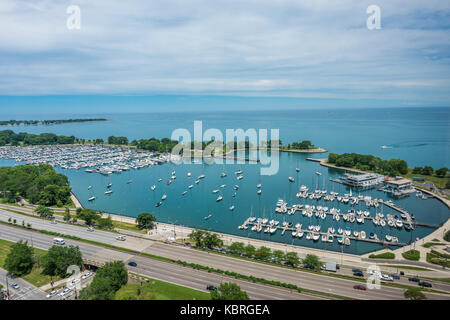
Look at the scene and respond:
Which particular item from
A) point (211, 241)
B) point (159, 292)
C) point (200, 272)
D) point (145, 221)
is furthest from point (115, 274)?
point (145, 221)

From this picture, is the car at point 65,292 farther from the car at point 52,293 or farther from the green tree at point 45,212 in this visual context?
the green tree at point 45,212

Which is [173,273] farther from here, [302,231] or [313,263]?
[302,231]

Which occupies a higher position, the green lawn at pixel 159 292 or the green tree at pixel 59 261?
the green tree at pixel 59 261

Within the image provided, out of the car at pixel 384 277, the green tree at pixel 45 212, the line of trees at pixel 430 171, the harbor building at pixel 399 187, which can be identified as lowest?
the car at pixel 384 277

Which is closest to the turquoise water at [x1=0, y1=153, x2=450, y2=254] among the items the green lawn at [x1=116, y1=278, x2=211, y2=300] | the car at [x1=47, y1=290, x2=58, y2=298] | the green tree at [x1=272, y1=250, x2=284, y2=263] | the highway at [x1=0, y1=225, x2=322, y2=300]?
the green tree at [x1=272, y1=250, x2=284, y2=263]

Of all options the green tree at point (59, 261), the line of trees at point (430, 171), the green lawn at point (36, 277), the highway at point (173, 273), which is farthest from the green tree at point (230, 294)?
the line of trees at point (430, 171)

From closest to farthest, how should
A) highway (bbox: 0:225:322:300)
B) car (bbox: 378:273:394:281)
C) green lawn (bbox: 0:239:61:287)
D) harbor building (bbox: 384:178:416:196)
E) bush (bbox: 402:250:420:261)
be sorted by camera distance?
highway (bbox: 0:225:322:300) → car (bbox: 378:273:394:281) → green lawn (bbox: 0:239:61:287) → bush (bbox: 402:250:420:261) → harbor building (bbox: 384:178:416:196)

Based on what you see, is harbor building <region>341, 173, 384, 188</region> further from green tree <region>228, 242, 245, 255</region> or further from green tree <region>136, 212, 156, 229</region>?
green tree <region>136, 212, 156, 229</region>
